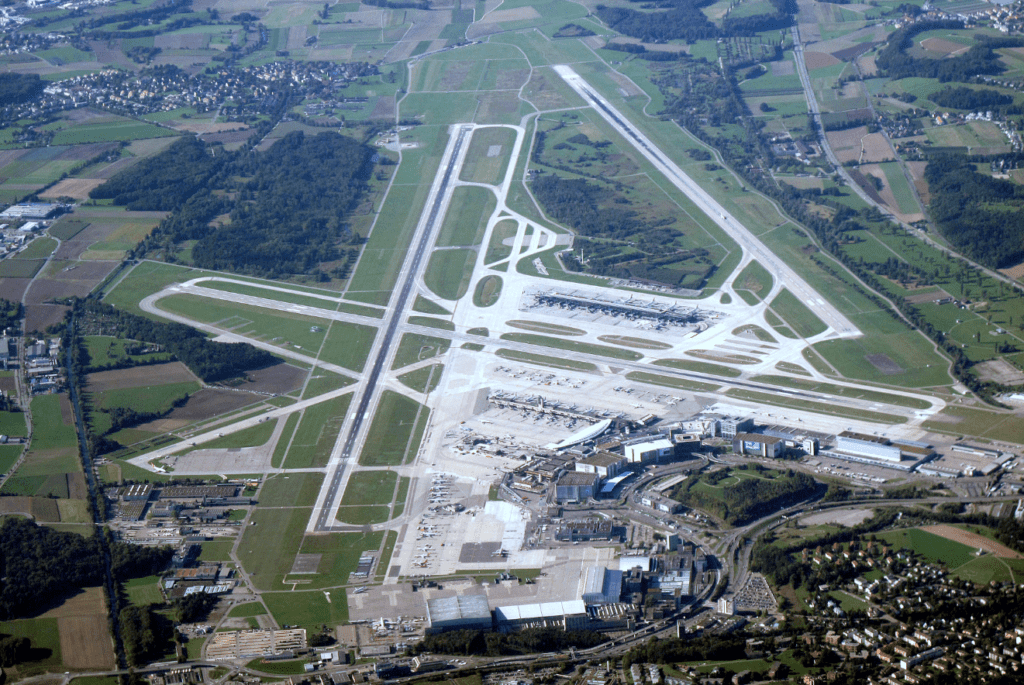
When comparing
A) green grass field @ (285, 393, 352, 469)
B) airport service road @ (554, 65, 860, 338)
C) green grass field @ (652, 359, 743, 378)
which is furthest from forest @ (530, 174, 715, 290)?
green grass field @ (285, 393, 352, 469)

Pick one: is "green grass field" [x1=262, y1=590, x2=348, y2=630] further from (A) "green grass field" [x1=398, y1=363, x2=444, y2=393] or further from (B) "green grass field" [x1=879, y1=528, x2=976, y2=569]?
(B) "green grass field" [x1=879, y1=528, x2=976, y2=569]

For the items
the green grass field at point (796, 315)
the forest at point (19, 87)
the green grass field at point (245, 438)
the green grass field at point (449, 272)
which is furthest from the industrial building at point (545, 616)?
the forest at point (19, 87)

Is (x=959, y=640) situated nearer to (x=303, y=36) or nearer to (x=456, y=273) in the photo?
(x=456, y=273)

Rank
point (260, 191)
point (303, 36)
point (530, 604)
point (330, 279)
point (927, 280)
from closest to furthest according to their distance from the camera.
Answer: point (530, 604) < point (927, 280) < point (330, 279) < point (260, 191) < point (303, 36)

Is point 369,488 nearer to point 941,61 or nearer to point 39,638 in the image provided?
point 39,638

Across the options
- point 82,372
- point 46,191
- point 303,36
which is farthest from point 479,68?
point 82,372

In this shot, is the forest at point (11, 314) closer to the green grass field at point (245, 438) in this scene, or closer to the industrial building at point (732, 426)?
the green grass field at point (245, 438)
